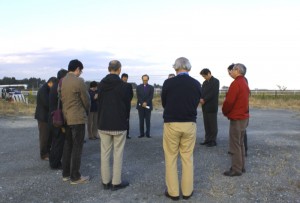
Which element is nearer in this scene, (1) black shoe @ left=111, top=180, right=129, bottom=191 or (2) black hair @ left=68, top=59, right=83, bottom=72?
(1) black shoe @ left=111, top=180, right=129, bottom=191

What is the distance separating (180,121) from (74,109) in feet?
5.90

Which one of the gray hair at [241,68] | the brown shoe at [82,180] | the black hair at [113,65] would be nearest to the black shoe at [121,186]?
the brown shoe at [82,180]

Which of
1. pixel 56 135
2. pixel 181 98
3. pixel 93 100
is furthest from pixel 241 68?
pixel 93 100

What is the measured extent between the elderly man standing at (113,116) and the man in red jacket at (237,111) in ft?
6.17

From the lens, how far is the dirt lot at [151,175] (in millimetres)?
5688

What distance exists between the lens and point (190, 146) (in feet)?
18.3

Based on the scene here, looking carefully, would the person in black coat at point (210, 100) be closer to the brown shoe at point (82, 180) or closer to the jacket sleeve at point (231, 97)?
the jacket sleeve at point (231, 97)

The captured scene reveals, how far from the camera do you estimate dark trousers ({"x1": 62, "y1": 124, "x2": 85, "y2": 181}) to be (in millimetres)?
6219

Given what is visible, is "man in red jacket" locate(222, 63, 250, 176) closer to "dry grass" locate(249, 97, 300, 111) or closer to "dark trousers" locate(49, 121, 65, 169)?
"dark trousers" locate(49, 121, 65, 169)

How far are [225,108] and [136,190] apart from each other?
2.15m

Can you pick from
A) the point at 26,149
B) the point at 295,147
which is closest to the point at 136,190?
the point at 26,149

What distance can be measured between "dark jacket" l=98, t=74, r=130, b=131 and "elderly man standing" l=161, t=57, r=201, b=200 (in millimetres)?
697

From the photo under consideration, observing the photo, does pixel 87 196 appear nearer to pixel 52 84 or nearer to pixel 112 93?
pixel 112 93

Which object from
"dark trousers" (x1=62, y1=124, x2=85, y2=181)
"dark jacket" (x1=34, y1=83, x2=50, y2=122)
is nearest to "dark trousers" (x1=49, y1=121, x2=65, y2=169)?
"dark trousers" (x1=62, y1=124, x2=85, y2=181)
